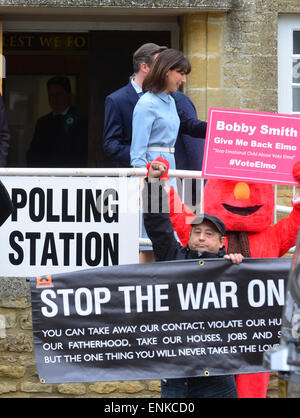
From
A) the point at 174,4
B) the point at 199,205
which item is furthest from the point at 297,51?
the point at 199,205

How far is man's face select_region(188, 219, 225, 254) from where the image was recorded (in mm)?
6324

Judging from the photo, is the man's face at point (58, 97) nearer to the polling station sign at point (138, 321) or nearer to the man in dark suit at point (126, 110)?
the man in dark suit at point (126, 110)

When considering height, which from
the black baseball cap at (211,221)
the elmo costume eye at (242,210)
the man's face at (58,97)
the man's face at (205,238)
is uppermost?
the man's face at (58,97)

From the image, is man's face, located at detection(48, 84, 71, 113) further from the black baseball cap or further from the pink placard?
the black baseball cap

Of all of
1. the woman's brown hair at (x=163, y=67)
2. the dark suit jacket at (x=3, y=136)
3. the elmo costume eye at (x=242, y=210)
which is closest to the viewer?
the elmo costume eye at (x=242, y=210)

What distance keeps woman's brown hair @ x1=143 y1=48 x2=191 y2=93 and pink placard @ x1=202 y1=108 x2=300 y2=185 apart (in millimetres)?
717

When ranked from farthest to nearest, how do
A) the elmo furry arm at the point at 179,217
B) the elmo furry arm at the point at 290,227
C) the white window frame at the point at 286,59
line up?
the white window frame at the point at 286,59 → the elmo furry arm at the point at 290,227 → the elmo furry arm at the point at 179,217

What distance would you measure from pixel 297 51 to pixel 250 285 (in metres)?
4.84

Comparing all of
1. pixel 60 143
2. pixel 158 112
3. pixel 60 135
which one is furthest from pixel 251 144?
pixel 60 135

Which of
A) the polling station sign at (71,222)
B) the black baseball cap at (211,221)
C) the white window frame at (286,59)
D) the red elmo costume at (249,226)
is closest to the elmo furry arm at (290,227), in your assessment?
the red elmo costume at (249,226)

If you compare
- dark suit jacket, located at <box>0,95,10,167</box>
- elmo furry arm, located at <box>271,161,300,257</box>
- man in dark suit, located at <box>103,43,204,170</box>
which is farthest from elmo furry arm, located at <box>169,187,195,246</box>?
dark suit jacket, located at <box>0,95,10,167</box>

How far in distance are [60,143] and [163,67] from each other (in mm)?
3348

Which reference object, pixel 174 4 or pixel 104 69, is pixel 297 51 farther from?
pixel 104 69

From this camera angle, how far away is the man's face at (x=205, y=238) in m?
6.32
